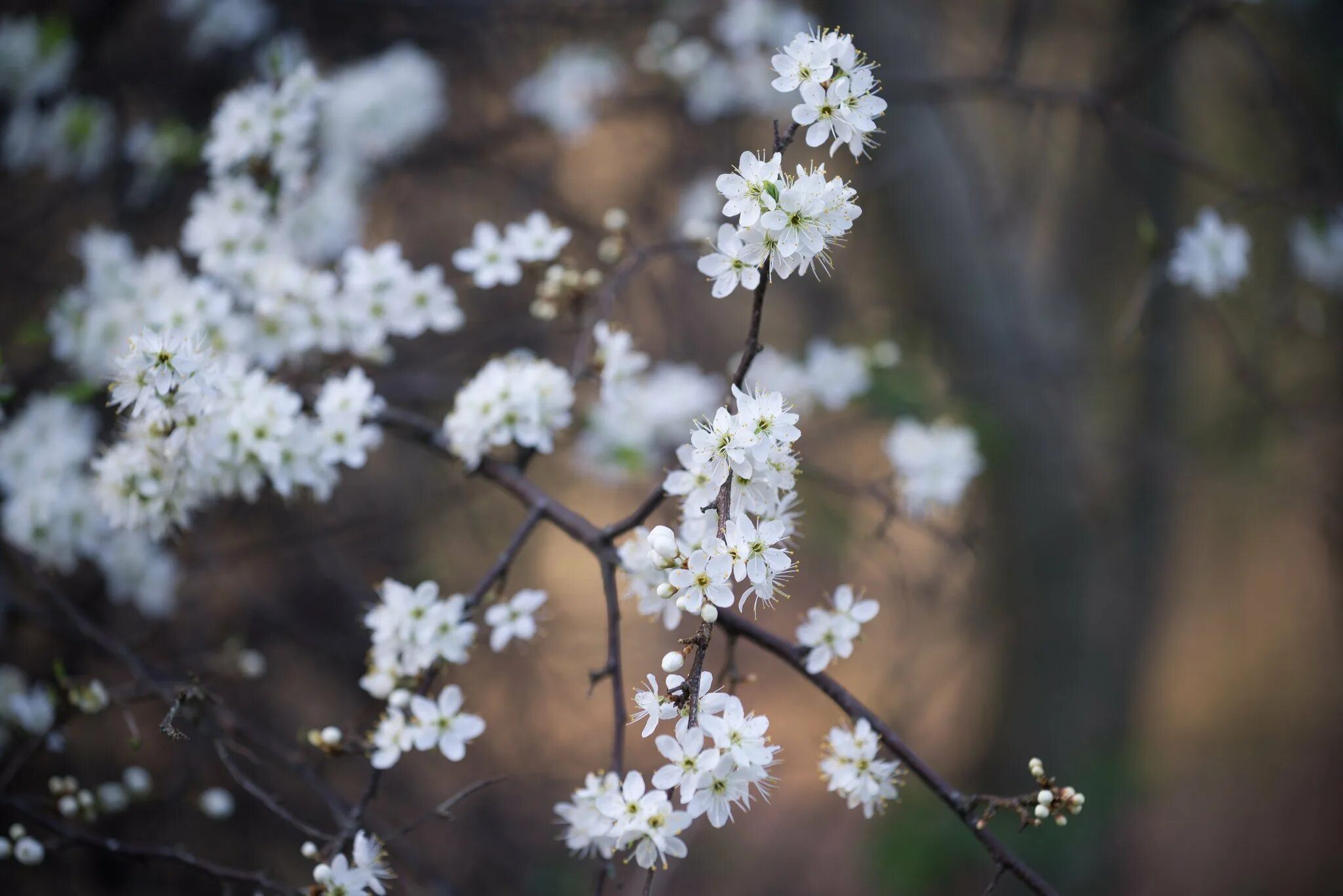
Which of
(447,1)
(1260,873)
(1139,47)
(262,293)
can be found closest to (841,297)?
(1139,47)

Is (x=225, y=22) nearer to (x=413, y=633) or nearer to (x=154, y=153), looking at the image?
(x=154, y=153)

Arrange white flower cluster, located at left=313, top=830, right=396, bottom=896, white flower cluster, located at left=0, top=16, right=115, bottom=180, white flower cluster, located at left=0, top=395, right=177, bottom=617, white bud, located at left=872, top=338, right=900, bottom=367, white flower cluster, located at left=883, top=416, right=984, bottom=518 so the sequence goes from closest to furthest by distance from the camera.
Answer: white flower cluster, located at left=313, top=830, right=396, bottom=896, white flower cluster, located at left=0, top=395, right=177, bottom=617, white flower cluster, located at left=883, top=416, right=984, bottom=518, white bud, located at left=872, top=338, right=900, bottom=367, white flower cluster, located at left=0, top=16, right=115, bottom=180

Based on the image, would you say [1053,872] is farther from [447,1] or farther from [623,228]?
[447,1]

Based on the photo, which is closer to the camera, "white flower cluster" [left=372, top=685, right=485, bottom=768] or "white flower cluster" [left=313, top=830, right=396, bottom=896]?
"white flower cluster" [left=313, top=830, right=396, bottom=896]

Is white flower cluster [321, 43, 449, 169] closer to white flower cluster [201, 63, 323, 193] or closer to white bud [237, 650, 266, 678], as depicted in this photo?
white flower cluster [201, 63, 323, 193]

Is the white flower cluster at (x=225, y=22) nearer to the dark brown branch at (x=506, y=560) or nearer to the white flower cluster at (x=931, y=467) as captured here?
the dark brown branch at (x=506, y=560)

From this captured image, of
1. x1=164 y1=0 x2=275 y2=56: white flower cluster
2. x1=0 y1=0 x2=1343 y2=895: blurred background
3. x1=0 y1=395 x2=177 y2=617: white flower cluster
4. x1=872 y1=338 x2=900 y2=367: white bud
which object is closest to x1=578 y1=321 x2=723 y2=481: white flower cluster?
x1=0 y1=0 x2=1343 y2=895: blurred background
